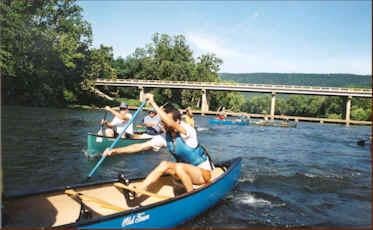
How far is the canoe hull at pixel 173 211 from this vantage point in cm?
433

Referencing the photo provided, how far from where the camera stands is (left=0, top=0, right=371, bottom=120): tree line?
108 feet

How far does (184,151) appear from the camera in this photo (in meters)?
5.37

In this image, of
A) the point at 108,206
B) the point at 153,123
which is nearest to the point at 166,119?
the point at 108,206

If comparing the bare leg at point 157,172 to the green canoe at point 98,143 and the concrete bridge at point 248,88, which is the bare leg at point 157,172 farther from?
the concrete bridge at point 248,88

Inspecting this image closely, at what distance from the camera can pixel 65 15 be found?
136 feet

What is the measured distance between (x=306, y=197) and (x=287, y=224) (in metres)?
1.84

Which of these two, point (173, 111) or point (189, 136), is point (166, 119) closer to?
point (173, 111)

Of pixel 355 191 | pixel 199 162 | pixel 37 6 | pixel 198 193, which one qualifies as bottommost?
pixel 355 191

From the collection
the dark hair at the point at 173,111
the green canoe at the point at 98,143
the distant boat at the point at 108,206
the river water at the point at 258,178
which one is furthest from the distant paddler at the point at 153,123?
the dark hair at the point at 173,111

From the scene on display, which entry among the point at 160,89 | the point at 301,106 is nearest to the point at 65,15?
the point at 160,89

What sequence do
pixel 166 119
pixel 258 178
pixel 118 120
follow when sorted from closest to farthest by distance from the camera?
pixel 166 119
pixel 258 178
pixel 118 120

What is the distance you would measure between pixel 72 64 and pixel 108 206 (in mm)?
37451

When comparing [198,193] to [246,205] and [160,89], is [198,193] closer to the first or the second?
[246,205]

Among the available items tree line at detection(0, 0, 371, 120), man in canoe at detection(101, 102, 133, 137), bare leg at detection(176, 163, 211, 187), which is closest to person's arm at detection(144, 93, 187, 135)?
bare leg at detection(176, 163, 211, 187)
